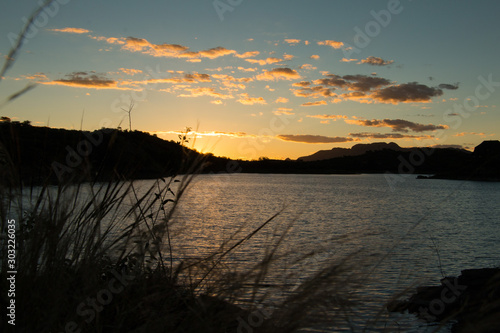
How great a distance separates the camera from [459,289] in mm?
11758

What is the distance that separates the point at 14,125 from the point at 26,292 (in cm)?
142

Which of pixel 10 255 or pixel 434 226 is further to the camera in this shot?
pixel 434 226

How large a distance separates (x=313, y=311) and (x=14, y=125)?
8.54 ft

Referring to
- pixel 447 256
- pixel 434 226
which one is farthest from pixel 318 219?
pixel 447 256

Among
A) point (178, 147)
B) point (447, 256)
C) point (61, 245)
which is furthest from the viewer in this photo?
point (447, 256)

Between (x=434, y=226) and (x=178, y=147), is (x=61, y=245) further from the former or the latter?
(x=434, y=226)

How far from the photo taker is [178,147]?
353 centimetres

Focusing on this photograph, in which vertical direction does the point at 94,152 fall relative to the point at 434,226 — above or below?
above

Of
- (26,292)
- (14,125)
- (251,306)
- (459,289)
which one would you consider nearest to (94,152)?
(14,125)

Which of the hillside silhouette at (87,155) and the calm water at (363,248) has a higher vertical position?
the hillside silhouette at (87,155)

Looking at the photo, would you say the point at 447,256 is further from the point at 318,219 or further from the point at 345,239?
the point at 345,239

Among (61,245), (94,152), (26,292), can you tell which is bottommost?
(26,292)

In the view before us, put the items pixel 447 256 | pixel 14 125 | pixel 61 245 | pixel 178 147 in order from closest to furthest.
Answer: pixel 61 245, pixel 14 125, pixel 178 147, pixel 447 256

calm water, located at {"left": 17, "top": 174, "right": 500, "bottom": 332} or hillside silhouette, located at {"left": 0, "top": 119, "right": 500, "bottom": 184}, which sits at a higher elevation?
hillside silhouette, located at {"left": 0, "top": 119, "right": 500, "bottom": 184}
